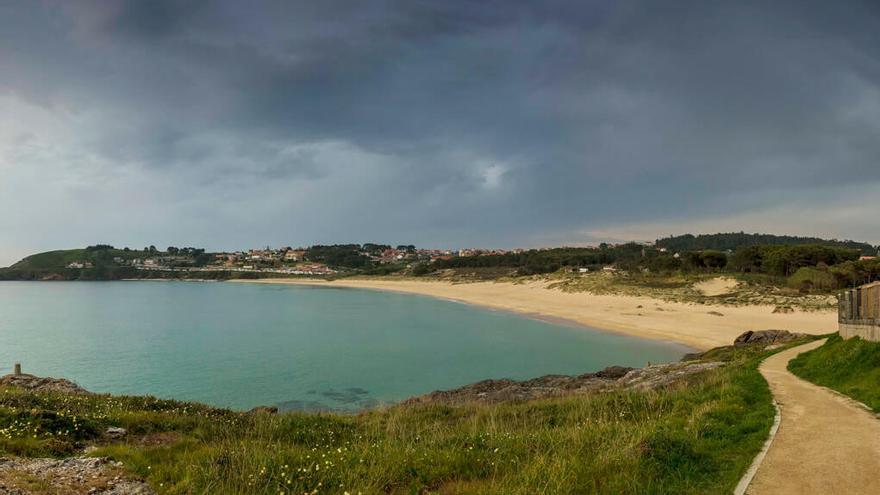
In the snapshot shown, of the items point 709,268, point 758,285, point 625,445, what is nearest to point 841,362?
point 625,445

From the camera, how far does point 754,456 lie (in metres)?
6.80

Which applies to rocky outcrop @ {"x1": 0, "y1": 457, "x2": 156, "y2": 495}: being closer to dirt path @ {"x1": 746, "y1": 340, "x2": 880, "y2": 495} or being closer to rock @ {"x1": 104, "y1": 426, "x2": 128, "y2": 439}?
rock @ {"x1": 104, "y1": 426, "x2": 128, "y2": 439}

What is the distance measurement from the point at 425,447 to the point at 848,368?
12.1 meters

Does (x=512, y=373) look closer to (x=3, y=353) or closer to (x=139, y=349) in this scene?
(x=139, y=349)

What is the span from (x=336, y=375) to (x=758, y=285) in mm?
50432

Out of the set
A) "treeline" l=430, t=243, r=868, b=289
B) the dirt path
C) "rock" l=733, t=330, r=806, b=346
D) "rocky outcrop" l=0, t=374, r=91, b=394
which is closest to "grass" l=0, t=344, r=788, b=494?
the dirt path

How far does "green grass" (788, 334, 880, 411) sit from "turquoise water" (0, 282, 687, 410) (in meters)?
13.0

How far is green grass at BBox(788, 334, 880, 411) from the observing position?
34.5 feet

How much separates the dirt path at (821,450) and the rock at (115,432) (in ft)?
34.4

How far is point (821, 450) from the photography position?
7027mm

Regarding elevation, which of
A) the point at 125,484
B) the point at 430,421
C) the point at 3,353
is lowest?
the point at 3,353

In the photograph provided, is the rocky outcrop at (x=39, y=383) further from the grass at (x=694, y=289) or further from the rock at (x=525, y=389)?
the grass at (x=694, y=289)

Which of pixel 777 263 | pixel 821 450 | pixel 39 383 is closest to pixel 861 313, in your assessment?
pixel 821 450

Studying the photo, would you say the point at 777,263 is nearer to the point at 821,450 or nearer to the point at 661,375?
the point at 661,375
